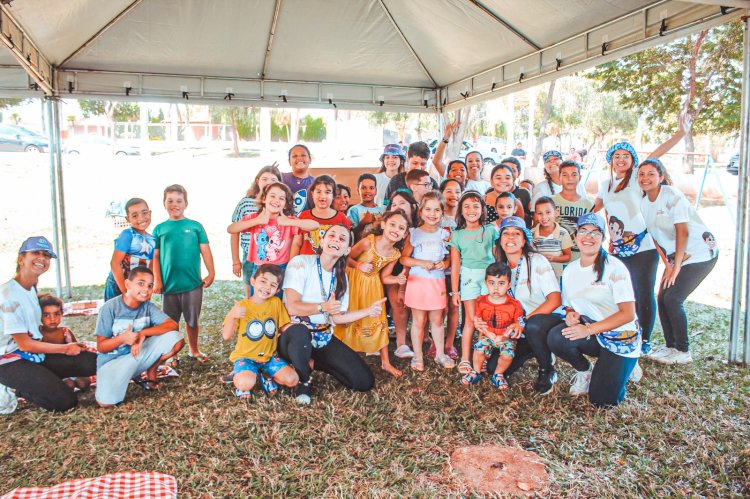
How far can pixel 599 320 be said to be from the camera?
3549mm

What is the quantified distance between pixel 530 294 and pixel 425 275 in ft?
2.63

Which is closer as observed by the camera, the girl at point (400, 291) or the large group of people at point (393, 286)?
the large group of people at point (393, 286)

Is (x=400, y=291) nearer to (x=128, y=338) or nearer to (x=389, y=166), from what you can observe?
(x=389, y=166)

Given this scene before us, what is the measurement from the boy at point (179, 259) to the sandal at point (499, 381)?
228cm

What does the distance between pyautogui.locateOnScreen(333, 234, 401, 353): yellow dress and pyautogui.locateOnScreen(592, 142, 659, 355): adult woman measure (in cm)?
195

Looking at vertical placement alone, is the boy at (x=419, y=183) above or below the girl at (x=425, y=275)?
above

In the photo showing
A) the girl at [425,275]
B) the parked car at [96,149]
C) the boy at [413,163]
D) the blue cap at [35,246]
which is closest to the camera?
the blue cap at [35,246]

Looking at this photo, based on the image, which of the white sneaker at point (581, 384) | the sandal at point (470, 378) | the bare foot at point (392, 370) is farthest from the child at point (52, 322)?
the white sneaker at point (581, 384)

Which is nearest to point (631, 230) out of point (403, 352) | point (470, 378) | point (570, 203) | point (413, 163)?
point (570, 203)

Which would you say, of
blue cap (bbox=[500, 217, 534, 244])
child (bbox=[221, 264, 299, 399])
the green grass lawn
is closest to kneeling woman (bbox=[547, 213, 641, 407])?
the green grass lawn

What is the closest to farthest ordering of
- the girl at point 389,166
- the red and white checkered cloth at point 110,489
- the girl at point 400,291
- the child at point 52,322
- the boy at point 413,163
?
the red and white checkered cloth at point 110,489
the child at point 52,322
the girl at point 400,291
the boy at point 413,163
the girl at point 389,166

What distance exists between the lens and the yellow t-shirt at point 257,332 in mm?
3629

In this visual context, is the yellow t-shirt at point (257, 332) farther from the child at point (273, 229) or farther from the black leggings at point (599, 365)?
the black leggings at point (599, 365)

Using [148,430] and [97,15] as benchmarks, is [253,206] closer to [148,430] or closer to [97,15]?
[148,430]
